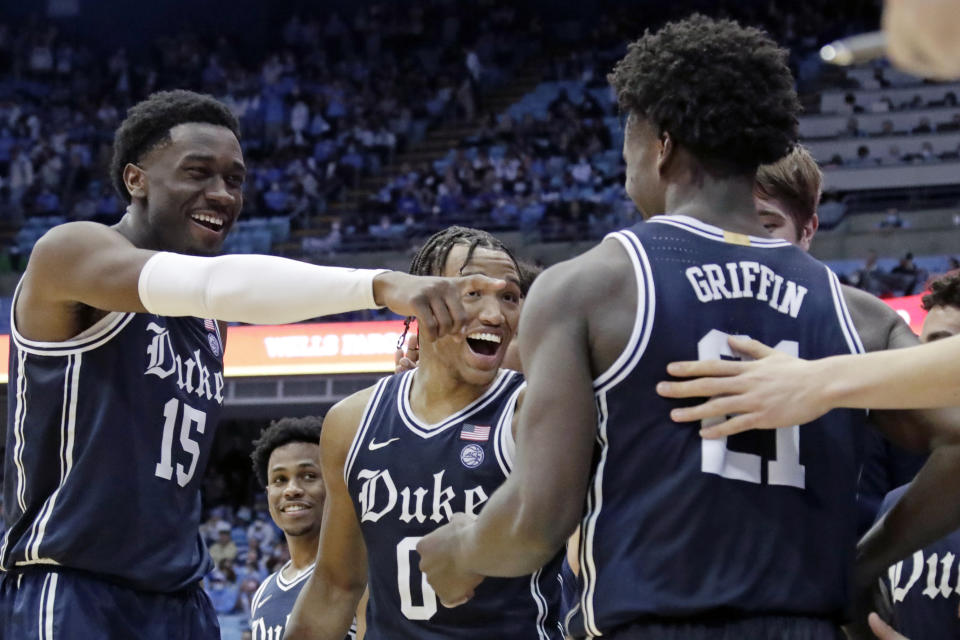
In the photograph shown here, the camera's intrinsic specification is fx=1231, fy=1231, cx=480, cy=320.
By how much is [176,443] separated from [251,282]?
2.84ft

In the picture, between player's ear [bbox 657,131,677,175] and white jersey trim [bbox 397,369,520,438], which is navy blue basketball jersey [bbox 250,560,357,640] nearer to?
white jersey trim [bbox 397,369,520,438]

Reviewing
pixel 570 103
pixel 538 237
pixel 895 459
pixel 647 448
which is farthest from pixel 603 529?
pixel 570 103

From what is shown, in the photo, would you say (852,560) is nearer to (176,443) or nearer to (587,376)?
(587,376)

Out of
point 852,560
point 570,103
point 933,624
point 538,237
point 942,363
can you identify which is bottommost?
point 933,624

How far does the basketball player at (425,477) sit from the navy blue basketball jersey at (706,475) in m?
1.11

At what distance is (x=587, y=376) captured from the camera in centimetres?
237

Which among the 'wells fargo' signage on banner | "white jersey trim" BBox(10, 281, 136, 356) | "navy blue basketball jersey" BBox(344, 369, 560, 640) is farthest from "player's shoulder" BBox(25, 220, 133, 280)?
the 'wells fargo' signage on banner

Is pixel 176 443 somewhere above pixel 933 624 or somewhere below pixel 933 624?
above

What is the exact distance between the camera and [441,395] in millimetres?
3854

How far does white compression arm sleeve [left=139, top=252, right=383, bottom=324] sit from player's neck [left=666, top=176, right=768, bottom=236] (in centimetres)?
85

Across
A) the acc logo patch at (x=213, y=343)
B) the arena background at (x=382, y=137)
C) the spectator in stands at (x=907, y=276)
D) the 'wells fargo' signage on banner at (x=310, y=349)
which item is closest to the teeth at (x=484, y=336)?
the acc logo patch at (x=213, y=343)

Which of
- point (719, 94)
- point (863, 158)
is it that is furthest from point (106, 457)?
point (863, 158)

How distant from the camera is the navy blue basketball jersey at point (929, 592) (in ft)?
11.5

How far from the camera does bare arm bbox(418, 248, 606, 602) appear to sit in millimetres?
2336
